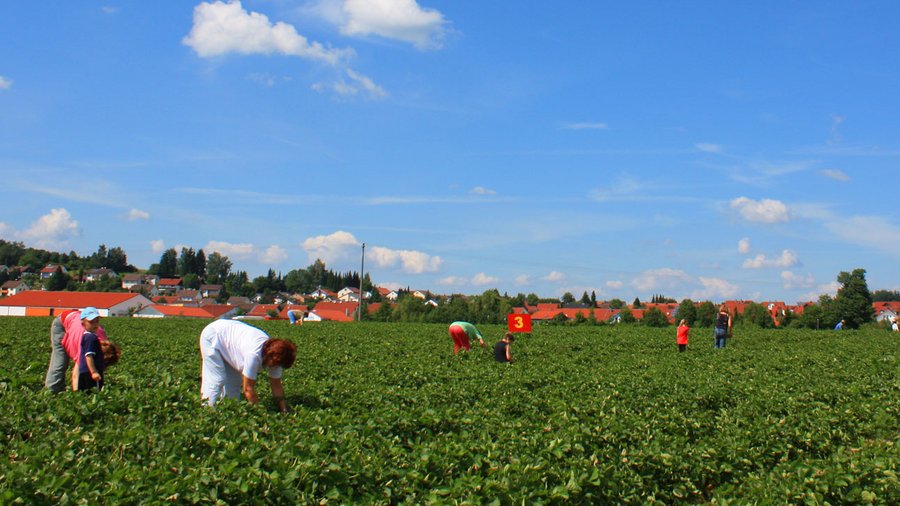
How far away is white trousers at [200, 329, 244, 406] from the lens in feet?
25.7

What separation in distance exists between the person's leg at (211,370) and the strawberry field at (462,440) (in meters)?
0.24

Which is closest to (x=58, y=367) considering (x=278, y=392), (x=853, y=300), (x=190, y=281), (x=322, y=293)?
(x=278, y=392)

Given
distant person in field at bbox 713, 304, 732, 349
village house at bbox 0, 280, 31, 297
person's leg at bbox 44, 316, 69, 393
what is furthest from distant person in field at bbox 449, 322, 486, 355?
village house at bbox 0, 280, 31, 297

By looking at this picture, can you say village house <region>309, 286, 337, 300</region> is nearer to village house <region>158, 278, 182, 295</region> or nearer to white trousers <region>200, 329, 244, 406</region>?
village house <region>158, 278, 182, 295</region>

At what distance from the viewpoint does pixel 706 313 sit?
6869 cm

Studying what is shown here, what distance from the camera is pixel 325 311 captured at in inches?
3551

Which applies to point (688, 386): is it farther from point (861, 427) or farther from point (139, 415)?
point (139, 415)

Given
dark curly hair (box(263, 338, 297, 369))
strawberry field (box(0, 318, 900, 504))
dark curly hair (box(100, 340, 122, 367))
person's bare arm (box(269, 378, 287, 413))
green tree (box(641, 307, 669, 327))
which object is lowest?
green tree (box(641, 307, 669, 327))

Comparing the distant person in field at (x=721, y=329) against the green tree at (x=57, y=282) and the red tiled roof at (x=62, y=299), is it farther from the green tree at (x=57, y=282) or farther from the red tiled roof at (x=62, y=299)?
the green tree at (x=57, y=282)

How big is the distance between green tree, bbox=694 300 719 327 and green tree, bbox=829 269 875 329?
32.6 ft

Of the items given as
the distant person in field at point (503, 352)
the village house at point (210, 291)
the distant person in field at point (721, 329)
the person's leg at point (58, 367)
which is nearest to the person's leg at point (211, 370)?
the person's leg at point (58, 367)

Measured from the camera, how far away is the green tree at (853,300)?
60031 mm

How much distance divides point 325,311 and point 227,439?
8548cm

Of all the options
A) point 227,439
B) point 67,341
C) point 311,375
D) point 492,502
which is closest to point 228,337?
point 227,439
